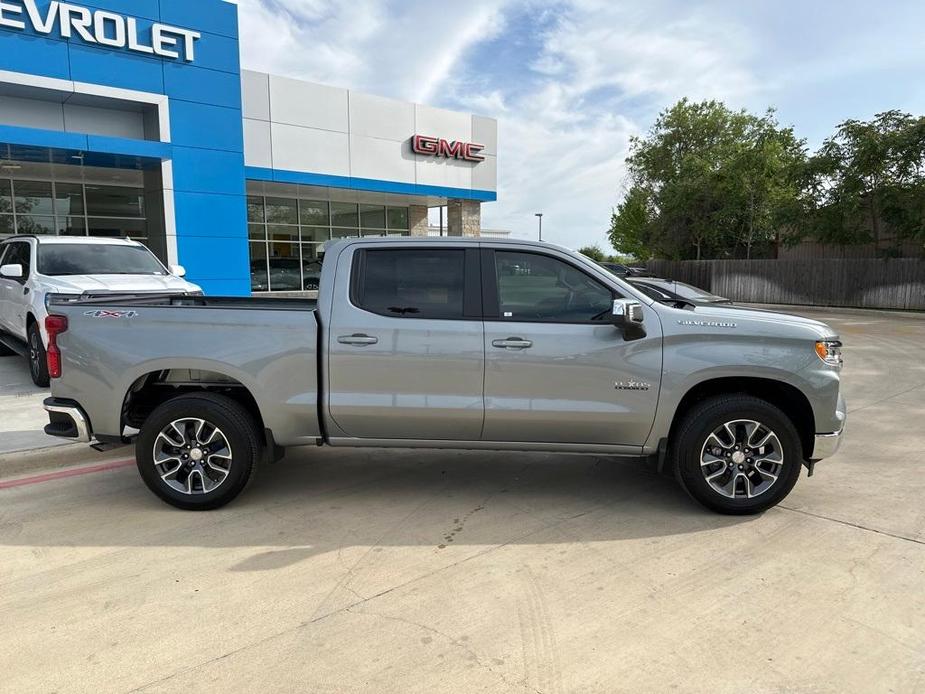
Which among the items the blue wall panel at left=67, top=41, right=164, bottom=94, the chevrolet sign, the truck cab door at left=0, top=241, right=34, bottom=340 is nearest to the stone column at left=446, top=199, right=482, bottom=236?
the chevrolet sign

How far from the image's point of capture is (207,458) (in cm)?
468

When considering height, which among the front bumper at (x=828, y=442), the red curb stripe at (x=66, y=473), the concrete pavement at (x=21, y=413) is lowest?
the red curb stripe at (x=66, y=473)

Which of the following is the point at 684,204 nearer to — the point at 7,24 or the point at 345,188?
the point at 345,188

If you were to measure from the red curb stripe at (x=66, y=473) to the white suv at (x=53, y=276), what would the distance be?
307 centimetres

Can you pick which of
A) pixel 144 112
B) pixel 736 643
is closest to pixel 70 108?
pixel 144 112

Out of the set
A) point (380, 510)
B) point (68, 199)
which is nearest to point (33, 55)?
point (68, 199)

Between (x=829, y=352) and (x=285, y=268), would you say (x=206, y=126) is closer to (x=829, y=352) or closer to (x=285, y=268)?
(x=285, y=268)

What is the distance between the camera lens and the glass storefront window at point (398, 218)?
25.2 m

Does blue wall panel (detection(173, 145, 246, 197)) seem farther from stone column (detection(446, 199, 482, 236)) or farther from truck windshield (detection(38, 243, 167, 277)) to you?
stone column (detection(446, 199, 482, 236))

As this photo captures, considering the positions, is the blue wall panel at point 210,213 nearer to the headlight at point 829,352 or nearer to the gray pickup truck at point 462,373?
the gray pickup truck at point 462,373

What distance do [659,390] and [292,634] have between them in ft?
8.98

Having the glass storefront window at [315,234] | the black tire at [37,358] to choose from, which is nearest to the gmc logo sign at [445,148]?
the glass storefront window at [315,234]

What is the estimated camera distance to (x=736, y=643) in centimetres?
307

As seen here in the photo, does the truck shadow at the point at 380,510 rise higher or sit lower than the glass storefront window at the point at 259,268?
lower
